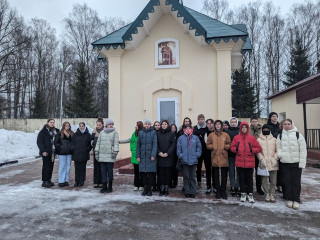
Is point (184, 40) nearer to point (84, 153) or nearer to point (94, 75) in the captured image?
point (84, 153)

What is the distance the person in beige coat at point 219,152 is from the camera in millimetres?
5180

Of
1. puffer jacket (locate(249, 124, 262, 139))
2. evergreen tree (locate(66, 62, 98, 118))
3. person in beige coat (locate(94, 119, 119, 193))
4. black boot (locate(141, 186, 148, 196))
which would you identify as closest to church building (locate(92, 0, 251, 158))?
puffer jacket (locate(249, 124, 262, 139))

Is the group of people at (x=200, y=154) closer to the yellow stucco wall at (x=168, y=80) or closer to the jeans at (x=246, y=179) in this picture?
the jeans at (x=246, y=179)

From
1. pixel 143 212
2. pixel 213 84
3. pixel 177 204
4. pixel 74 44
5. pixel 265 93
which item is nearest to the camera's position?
pixel 143 212

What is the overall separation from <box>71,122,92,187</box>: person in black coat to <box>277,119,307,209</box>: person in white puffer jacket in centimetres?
463

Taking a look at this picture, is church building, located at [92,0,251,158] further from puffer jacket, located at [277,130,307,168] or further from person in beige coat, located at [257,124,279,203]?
puffer jacket, located at [277,130,307,168]

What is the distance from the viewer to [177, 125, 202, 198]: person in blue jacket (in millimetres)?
5250

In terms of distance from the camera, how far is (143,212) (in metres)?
4.36

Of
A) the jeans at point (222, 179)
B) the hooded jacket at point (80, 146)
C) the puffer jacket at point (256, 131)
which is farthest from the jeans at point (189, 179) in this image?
the hooded jacket at point (80, 146)

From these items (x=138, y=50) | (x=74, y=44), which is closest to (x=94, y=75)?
(x=74, y=44)

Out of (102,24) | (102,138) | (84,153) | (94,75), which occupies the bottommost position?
(84,153)

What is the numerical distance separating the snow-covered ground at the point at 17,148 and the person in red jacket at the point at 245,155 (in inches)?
410

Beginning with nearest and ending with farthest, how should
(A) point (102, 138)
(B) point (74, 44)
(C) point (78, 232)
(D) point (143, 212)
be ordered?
(C) point (78, 232) → (D) point (143, 212) → (A) point (102, 138) → (B) point (74, 44)

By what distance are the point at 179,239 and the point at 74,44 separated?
109 feet
